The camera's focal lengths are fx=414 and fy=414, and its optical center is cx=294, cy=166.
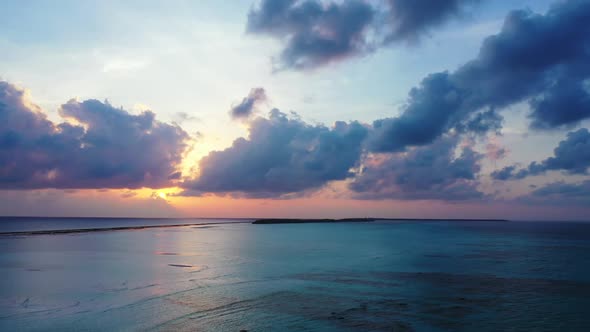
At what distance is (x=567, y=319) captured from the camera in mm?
19703

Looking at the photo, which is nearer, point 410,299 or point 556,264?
point 410,299

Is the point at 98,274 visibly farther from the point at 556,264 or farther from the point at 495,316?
the point at 556,264

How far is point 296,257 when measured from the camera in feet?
160

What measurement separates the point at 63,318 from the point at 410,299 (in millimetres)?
18176

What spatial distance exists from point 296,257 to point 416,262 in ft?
45.0

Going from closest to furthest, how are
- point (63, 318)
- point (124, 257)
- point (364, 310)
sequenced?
point (63, 318)
point (364, 310)
point (124, 257)

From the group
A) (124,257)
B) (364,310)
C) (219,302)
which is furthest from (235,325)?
(124,257)

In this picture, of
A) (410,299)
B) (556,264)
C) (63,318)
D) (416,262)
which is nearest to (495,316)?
(410,299)

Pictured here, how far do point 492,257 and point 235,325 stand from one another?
39.6m

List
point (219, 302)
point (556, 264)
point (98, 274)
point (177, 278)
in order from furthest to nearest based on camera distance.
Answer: point (556, 264) → point (98, 274) → point (177, 278) → point (219, 302)

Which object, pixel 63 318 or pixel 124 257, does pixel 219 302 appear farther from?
pixel 124 257

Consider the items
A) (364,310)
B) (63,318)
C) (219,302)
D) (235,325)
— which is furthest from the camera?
(219,302)

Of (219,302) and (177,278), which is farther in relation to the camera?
(177,278)

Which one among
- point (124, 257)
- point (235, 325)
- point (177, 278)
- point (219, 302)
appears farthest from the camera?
point (124, 257)
